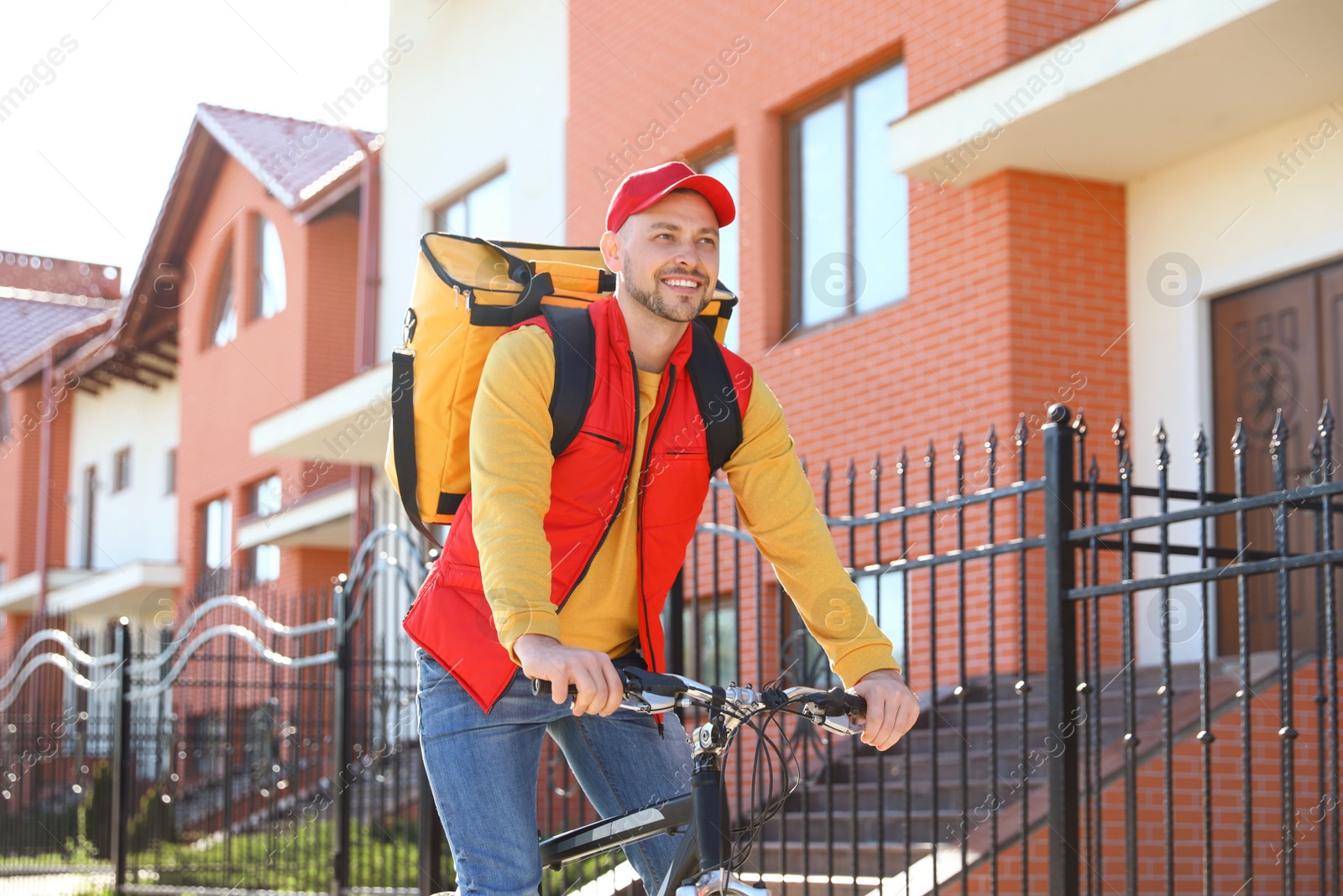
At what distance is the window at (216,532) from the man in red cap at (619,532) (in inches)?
864

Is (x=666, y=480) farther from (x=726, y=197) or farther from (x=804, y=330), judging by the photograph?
(x=804, y=330)

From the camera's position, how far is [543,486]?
324 cm

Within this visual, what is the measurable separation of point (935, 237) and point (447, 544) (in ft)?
26.6

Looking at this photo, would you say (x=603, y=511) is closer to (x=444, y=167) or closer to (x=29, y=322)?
(x=444, y=167)

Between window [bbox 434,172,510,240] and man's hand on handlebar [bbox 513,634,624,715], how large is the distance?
45.7 feet

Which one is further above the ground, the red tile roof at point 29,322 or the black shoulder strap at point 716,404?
the red tile roof at point 29,322

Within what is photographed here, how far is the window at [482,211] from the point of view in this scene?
17.0 metres

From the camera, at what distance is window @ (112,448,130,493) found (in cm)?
3052

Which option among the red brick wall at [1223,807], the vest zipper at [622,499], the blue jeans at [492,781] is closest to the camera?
the blue jeans at [492,781]

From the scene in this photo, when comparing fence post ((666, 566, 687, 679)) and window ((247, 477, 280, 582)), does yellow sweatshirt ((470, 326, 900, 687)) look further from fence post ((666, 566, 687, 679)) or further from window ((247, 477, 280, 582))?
window ((247, 477, 280, 582))

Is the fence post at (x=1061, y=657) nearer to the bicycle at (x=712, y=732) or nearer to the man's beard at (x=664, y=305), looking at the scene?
the man's beard at (x=664, y=305)

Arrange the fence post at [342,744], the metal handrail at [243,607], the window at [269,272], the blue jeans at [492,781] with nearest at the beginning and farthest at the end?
→ the blue jeans at [492,781], the fence post at [342,744], the metal handrail at [243,607], the window at [269,272]

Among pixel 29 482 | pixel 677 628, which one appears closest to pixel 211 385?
pixel 29 482

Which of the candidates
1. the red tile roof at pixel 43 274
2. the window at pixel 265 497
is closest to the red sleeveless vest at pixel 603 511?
the window at pixel 265 497
